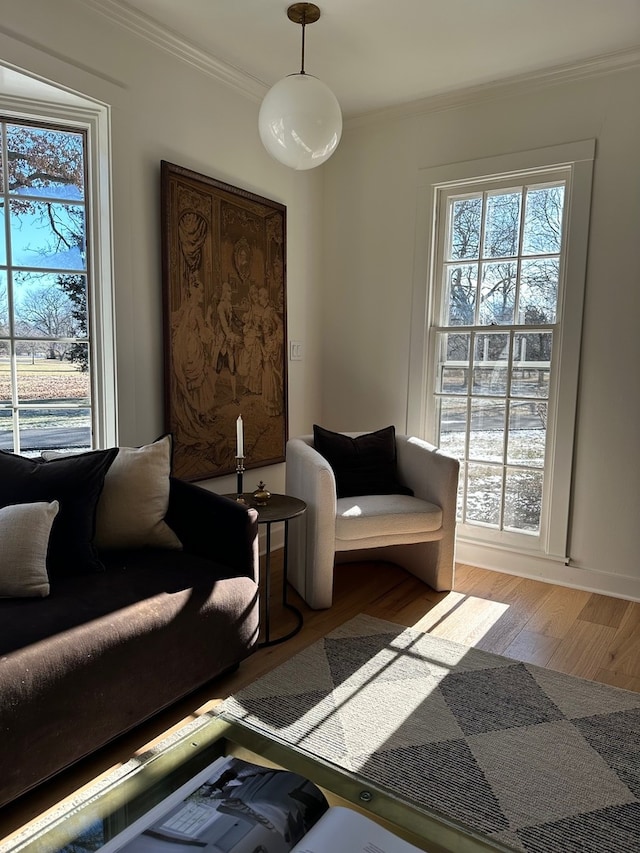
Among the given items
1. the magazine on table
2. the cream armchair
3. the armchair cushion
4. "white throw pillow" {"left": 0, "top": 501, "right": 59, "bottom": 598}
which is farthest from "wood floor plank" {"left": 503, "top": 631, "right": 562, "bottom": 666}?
"white throw pillow" {"left": 0, "top": 501, "right": 59, "bottom": 598}

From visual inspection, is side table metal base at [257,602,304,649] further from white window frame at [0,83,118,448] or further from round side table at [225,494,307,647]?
white window frame at [0,83,118,448]

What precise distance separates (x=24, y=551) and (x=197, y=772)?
989mm

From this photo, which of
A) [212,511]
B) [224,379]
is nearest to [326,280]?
[224,379]

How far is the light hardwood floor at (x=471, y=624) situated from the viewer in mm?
2012

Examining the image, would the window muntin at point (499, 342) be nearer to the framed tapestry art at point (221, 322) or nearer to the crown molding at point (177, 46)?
the framed tapestry art at point (221, 322)

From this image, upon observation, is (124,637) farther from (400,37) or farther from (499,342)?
(400,37)

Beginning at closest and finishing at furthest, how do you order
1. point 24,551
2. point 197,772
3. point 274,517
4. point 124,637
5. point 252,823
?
point 252,823
point 197,772
point 124,637
point 24,551
point 274,517

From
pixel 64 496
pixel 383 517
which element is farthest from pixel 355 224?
pixel 64 496

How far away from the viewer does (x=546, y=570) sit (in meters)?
3.29

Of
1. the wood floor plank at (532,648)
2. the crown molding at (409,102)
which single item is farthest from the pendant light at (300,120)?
the wood floor plank at (532,648)

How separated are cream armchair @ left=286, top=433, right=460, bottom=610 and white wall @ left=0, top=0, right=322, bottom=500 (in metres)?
0.66

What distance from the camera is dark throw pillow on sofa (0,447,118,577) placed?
2.03 m

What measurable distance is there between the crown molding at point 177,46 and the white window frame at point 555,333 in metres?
1.10

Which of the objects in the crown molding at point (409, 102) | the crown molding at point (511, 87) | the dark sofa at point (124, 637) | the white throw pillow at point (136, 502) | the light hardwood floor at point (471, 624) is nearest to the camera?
the dark sofa at point (124, 637)
